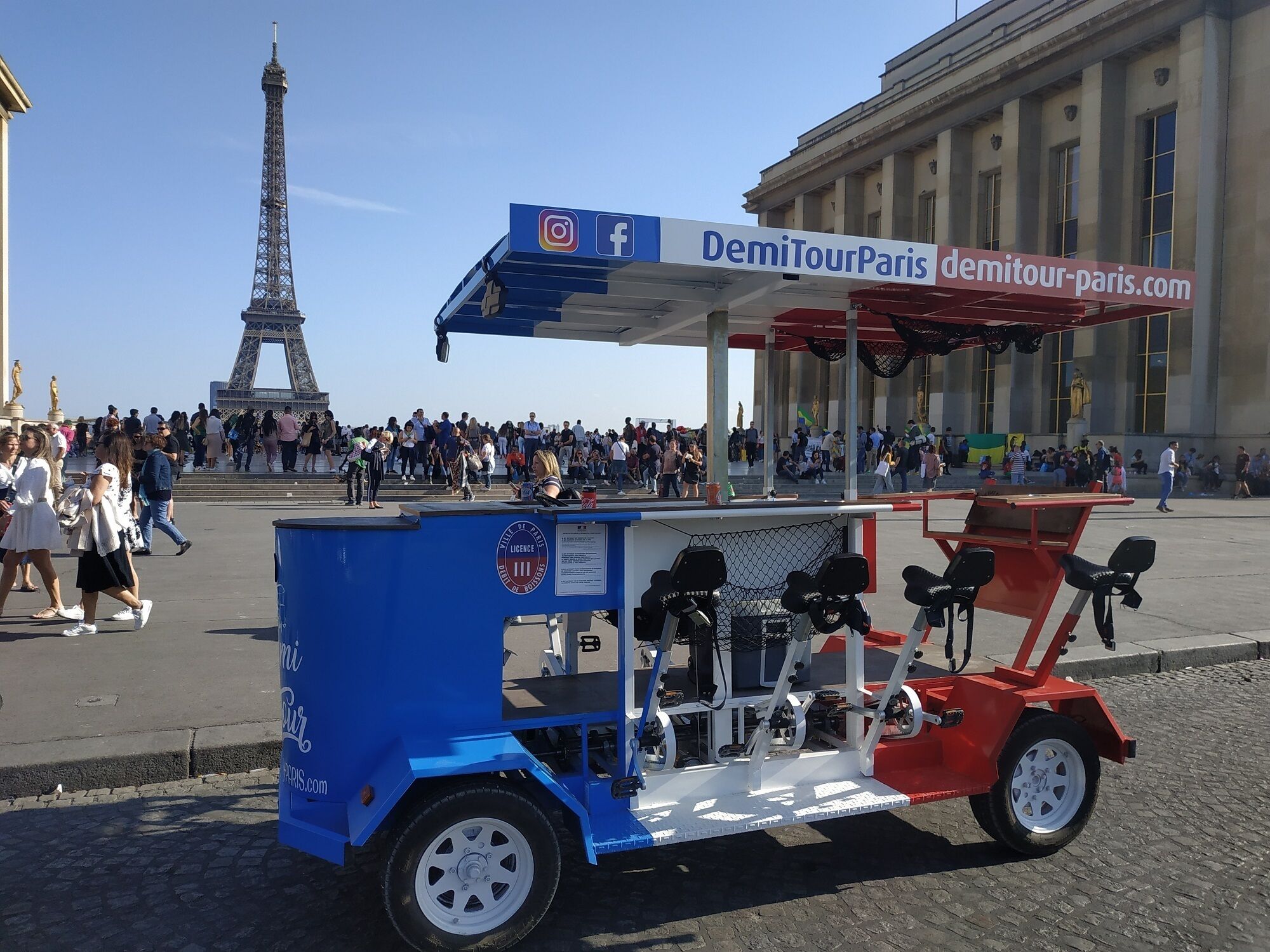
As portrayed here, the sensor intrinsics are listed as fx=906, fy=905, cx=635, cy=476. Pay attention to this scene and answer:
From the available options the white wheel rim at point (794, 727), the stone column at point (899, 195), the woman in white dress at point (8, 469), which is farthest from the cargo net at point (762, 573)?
the stone column at point (899, 195)

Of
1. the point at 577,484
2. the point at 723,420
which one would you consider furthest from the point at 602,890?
the point at 577,484

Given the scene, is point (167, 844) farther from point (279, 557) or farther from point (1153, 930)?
point (1153, 930)

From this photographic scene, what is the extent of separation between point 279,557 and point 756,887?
92.3 inches

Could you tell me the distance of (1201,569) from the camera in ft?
40.1

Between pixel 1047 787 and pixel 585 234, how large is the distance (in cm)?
322

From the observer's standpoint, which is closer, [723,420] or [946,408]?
[723,420]

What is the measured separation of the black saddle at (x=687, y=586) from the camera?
3361 millimetres

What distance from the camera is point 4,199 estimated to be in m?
27.4

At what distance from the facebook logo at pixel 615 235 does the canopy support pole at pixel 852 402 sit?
1.60 m

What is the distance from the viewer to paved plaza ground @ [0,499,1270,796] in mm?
5066

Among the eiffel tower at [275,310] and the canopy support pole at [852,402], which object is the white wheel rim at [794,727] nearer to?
the canopy support pole at [852,402]

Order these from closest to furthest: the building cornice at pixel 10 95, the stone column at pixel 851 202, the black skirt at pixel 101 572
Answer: the black skirt at pixel 101 572 < the building cornice at pixel 10 95 < the stone column at pixel 851 202

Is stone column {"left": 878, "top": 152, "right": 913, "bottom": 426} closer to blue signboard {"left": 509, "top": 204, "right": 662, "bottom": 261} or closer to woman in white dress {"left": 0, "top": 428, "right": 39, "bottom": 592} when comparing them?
woman in white dress {"left": 0, "top": 428, "right": 39, "bottom": 592}

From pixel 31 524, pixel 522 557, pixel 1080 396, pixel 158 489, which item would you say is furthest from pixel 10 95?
pixel 1080 396
